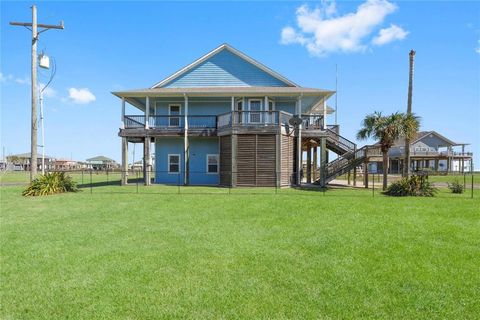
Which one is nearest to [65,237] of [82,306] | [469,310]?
[82,306]

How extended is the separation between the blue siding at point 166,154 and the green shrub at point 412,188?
13.9 m

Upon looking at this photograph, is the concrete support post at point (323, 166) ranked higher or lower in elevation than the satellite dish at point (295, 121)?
lower

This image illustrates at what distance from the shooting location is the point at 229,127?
20.0 metres

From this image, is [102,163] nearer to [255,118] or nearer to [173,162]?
[173,162]

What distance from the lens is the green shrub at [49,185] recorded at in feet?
52.6

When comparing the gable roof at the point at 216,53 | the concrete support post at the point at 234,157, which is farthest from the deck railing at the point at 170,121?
the concrete support post at the point at 234,157

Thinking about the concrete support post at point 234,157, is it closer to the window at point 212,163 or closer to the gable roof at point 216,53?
the window at point 212,163

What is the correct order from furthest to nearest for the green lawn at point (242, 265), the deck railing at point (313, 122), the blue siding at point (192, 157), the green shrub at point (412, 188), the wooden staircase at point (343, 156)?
the blue siding at point (192, 157)
the deck railing at point (313, 122)
the wooden staircase at point (343, 156)
the green shrub at point (412, 188)
the green lawn at point (242, 265)

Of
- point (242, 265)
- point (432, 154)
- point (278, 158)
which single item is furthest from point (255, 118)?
point (432, 154)

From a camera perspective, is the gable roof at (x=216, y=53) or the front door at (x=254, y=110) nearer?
the front door at (x=254, y=110)

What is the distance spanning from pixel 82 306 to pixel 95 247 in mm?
2715

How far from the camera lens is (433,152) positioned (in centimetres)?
5100

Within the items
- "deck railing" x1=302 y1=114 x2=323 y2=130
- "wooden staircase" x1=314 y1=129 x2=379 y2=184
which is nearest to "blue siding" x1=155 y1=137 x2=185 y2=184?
"deck railing" x1=302 y1=114 x2=323 y2=130

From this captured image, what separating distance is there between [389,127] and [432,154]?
36672 mm
